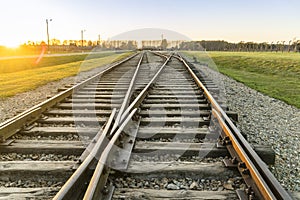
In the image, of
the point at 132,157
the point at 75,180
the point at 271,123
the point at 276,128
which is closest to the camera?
the point at 75,180

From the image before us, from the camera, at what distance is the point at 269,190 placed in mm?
2010

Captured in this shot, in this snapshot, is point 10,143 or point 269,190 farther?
point 10,143

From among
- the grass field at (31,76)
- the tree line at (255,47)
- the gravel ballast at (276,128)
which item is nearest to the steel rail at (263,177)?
the gravel ballast at (276,128)

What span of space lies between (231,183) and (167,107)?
2531mm

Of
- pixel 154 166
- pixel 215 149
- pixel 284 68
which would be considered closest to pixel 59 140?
pixel 154 166

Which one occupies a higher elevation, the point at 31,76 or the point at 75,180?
the point at 75,180

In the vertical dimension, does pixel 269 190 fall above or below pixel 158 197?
above

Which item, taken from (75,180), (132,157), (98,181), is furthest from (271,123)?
(75,180)

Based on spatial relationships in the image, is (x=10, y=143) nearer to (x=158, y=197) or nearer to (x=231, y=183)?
(x=158, y=197)

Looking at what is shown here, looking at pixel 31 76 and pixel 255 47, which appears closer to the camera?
pixel 31 76

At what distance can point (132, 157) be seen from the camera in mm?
2859

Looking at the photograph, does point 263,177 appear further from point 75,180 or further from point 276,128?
point 276,128

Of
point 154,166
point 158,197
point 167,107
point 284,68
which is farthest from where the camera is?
point 284,68

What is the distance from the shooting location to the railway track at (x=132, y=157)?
7.18ft
